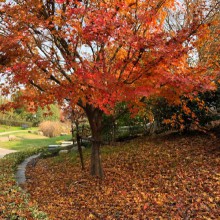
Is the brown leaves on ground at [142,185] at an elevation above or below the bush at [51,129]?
below

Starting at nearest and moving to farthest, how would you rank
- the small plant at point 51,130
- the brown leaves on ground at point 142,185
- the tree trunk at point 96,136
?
the brown leaves on ground at point 142,185 → the tree trunk at point 96,136 → the small plant at point 51,130

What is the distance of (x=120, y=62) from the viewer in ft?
21.5

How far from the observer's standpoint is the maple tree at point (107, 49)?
228 inches

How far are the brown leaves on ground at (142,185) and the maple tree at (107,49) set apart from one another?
1.86 meters

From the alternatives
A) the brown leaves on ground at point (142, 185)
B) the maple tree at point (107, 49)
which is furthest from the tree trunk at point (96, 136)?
the maple tree at point (107, 49)

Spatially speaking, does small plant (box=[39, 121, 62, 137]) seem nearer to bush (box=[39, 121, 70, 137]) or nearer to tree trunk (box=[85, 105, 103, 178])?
bush (box=[39, 121, 70, 137])

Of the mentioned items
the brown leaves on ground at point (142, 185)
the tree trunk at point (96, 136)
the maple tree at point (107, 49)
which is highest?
the maple tree at point (107, 49)

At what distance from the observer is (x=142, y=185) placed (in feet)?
22.5

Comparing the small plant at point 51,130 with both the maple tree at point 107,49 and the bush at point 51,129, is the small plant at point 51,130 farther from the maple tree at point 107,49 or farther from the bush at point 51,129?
the maple tree at point 107,49

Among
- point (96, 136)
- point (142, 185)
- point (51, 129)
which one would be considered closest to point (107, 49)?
point (96, 136)

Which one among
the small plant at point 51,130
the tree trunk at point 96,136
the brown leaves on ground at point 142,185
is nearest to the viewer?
the brown leaves on ground at point 142,185

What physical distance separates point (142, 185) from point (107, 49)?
348 centimetres

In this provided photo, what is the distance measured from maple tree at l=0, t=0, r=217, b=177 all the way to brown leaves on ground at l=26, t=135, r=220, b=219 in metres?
1.86

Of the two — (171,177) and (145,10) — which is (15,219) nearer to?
(171,177)
